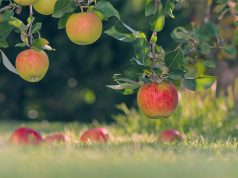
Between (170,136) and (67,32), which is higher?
(67,32)

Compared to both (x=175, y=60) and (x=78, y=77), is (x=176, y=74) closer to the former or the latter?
(x=175, y=60)

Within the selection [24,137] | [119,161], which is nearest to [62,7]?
[119,161]

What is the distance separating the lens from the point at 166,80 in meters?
4.21

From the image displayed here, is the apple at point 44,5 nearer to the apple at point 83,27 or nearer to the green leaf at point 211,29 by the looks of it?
the apple at point 83,27

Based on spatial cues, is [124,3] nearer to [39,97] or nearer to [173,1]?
[39,97]

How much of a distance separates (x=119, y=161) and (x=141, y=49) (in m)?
0.76

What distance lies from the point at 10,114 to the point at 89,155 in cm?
674

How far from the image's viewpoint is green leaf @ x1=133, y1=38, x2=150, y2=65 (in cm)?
400

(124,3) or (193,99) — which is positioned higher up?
(124,3)

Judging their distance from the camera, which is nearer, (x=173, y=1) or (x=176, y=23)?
(x=173, y=1)

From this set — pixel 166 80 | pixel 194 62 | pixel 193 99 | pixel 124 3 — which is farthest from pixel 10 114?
pixel 166 80

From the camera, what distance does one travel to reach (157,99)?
4078 mm

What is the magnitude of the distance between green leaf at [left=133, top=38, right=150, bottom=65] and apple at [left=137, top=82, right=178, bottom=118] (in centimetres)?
18

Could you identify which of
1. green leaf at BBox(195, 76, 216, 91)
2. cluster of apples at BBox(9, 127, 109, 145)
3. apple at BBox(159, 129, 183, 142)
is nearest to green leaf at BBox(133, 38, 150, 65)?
green leaf at BBox(195, 76, 216, 91)
